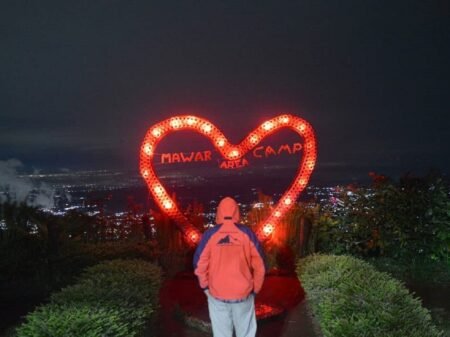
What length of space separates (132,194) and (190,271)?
10.1 feet

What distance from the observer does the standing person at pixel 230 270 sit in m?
5.02

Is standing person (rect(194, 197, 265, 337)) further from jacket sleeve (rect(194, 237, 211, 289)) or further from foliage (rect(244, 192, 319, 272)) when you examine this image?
foliage (rect(244, 192, 319, 272))

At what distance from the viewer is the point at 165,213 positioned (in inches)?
369

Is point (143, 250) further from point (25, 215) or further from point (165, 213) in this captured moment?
point (25, 215)

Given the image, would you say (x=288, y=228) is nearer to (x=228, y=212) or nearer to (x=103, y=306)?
(x=228, y=212)

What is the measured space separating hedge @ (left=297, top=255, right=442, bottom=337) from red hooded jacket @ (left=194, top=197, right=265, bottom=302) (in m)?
0.88

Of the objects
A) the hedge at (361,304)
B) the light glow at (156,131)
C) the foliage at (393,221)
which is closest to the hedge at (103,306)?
the hedge at (361,304)

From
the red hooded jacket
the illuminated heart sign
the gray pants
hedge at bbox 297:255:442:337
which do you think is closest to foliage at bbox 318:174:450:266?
the illuminated heart sign

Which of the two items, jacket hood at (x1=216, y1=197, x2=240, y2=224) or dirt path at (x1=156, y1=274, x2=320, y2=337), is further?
dirt path at (x1=156, y1=274, x2=320, y2=337)

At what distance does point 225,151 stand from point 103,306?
160 inches

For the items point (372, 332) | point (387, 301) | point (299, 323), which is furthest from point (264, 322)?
point (372, 332)

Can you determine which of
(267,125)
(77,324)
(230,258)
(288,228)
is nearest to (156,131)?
(267,125)

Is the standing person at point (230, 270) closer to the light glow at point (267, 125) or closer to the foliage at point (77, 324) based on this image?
the foliage at point (77, 324)

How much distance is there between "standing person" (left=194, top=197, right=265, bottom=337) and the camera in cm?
502
